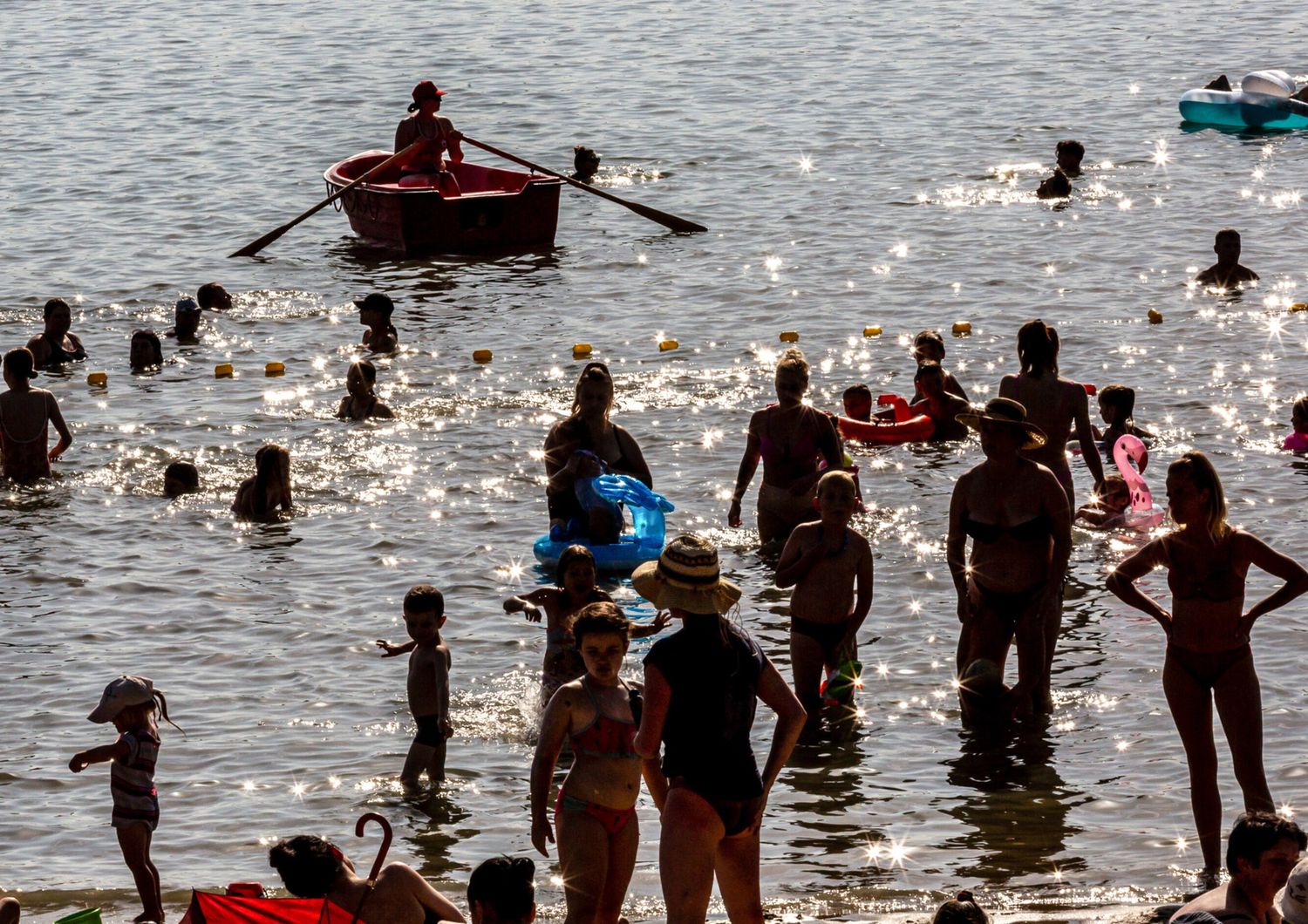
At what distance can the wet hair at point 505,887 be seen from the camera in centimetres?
622

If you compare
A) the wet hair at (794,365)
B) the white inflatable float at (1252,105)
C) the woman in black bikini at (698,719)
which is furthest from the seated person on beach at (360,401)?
the white inflatable float at (1252,105)

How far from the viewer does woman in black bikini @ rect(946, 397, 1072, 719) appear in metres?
9.51

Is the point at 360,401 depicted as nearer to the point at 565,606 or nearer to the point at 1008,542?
the point at 565,606

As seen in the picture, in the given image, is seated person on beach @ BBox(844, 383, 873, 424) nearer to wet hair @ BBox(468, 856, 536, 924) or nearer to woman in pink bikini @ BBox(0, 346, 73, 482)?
woman in pink bikini @ BBox(0, 346, 73, 482)

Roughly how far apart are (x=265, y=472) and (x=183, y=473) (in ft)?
4.27

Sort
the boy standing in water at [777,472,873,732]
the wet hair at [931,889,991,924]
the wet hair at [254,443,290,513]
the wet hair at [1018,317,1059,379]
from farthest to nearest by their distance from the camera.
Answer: the wet hair at [254,443,290,513] → the wet hair at [1018,317,1059,379] → the boy standing in water at [777,472,873,732] → the wet hair at [931,889,991,924]

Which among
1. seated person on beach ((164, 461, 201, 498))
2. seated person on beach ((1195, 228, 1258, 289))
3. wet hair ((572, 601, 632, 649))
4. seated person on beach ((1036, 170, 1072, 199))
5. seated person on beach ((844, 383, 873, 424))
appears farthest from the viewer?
seated person on beach ((1036, 170, 1072, 199))

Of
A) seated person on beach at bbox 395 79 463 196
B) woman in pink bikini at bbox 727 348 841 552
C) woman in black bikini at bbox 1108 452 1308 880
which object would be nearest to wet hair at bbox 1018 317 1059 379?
woman in pink bikini at bbox 727 348 841 552

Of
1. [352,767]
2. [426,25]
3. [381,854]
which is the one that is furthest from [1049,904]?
[426,25]

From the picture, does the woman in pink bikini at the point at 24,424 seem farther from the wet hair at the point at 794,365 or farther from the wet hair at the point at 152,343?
the wet hair at the point at 794,365

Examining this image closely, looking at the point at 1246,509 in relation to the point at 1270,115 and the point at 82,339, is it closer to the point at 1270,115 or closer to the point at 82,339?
the point at 82,339

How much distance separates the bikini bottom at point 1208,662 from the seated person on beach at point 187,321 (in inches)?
593

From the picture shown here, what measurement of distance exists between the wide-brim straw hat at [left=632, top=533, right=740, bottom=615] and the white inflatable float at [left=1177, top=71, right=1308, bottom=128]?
27.0 metres

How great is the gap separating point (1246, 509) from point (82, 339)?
1339 cm
